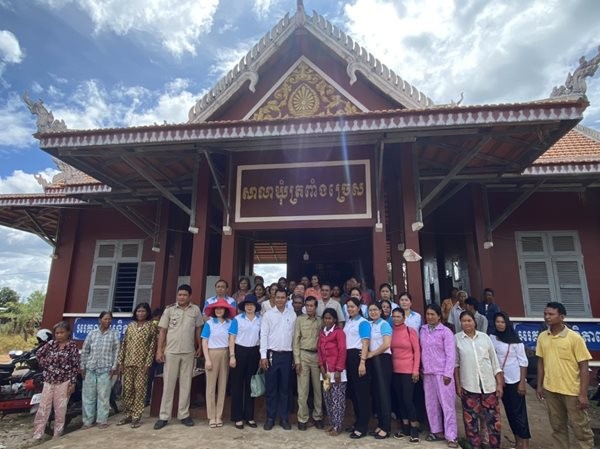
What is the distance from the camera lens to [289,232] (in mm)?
8891

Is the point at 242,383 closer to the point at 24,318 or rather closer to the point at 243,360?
the point at 243,360

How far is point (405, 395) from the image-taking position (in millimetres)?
3691

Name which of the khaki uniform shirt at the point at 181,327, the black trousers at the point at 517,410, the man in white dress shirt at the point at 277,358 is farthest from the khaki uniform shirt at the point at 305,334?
the black trousers at the point at 517,410

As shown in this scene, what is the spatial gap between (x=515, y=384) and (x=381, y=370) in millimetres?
1287

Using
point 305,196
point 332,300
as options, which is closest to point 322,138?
point 305,196

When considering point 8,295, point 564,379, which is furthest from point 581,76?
point 8,295

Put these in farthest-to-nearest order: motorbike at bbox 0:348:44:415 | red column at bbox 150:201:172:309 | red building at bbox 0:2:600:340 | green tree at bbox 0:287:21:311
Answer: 1. green tree at bbox 0:287:21:311
2. red column at bbox 150:201:172:309
3. motorbike at bbox 0:348:44:415
4. red building at bbox 0:2:600:340

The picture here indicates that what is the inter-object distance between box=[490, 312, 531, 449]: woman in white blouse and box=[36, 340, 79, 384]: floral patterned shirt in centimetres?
468

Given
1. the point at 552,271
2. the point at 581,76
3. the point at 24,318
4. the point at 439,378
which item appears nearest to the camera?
the point at 439,378

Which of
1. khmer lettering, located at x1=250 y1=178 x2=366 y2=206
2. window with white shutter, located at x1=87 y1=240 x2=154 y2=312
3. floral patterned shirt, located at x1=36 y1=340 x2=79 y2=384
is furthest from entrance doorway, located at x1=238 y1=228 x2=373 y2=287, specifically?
floral patterned shirt, located at x1=36 y1=340 x2=79 y2=384

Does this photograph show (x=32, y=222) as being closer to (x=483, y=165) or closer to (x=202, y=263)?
(x=202, y=263)

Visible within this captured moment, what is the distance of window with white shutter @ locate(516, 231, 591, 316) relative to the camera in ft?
22.4

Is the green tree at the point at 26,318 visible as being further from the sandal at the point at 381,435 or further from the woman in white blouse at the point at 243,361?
the sandal at the point at 381,435

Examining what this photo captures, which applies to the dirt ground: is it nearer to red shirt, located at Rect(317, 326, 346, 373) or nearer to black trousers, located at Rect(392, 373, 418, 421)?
black trousers, located at Rect(392, 373, 418, 421)
